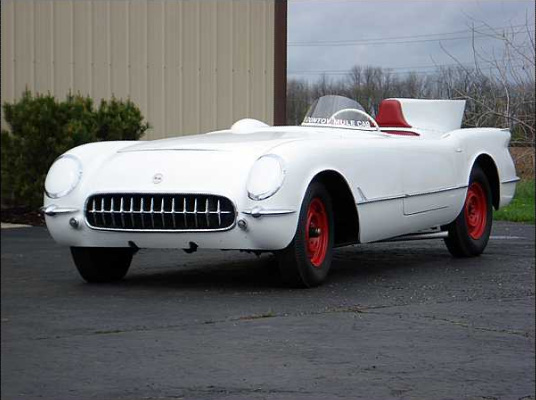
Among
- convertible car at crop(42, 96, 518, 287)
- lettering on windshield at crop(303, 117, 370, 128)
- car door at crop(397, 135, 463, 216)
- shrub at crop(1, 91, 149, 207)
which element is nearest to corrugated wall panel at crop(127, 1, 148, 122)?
shrub at crop(1, 91, 149, 207)

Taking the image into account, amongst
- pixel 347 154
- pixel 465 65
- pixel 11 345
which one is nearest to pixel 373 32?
pixel 465 65

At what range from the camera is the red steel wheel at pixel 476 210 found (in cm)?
669

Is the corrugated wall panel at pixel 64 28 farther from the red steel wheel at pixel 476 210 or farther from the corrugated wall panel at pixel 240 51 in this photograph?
the red steel wheel at pixel 476 210

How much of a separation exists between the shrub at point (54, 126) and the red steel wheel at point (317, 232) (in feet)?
3.09

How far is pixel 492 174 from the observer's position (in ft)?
22.1

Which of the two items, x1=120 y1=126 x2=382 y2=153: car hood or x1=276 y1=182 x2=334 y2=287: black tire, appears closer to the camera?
x1=120 y1=126 x2=382 y2=153: car hood

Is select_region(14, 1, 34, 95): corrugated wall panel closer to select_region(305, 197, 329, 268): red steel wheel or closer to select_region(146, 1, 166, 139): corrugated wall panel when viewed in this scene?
select_region(146, 1, 166, 139): corrugated wall panel

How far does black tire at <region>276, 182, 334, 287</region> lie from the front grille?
415mm

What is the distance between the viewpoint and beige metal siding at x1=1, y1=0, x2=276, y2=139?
1.50 metres

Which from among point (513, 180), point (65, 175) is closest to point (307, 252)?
point (65, 175)

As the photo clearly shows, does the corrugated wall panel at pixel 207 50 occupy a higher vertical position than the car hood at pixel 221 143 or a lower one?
Answer: higher

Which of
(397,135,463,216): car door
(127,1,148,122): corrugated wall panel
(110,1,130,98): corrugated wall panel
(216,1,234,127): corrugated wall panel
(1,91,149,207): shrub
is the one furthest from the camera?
(397,135,463,216): car door

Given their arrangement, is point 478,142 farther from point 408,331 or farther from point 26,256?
point 26,256

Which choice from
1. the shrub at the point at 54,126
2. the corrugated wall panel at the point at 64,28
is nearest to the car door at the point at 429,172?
the shrub at the point at 54,126
